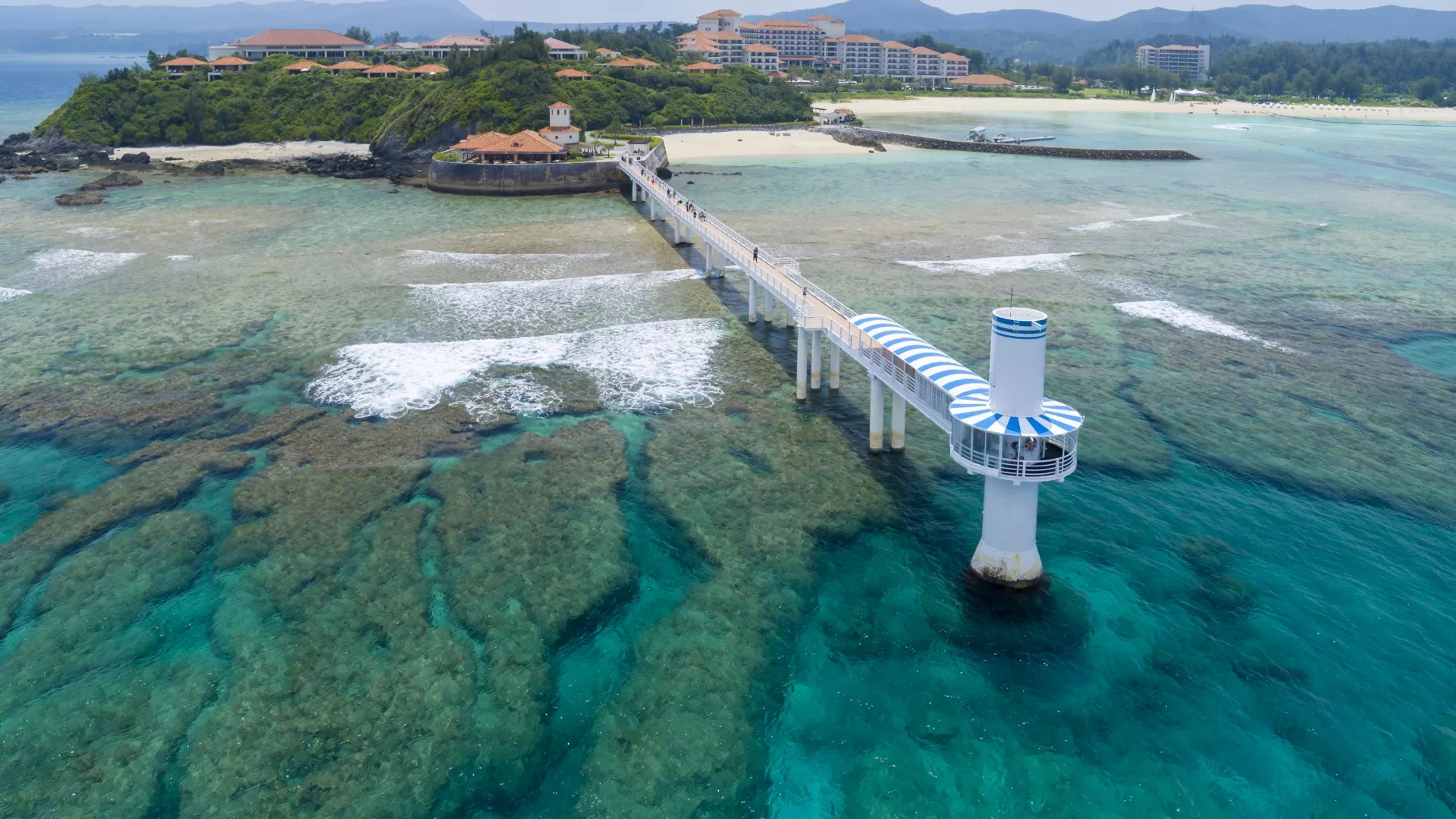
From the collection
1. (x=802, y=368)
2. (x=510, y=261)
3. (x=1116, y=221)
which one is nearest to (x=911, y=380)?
(x=802, y=368)

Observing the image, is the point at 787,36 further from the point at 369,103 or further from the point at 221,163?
the point at 221,163

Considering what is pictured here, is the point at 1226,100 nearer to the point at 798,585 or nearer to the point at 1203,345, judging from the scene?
the point at 1203,345

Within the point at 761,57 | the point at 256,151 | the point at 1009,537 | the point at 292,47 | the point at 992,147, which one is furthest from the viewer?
the point at 761,57

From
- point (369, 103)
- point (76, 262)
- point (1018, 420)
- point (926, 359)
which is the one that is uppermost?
point (369, 103)

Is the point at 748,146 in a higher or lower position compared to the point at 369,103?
lower

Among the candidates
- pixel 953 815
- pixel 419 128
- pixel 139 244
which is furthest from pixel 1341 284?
pixel 419 128

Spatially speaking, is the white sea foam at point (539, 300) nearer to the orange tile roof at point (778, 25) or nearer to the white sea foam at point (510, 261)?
the white sea foam at point (510, 261)
